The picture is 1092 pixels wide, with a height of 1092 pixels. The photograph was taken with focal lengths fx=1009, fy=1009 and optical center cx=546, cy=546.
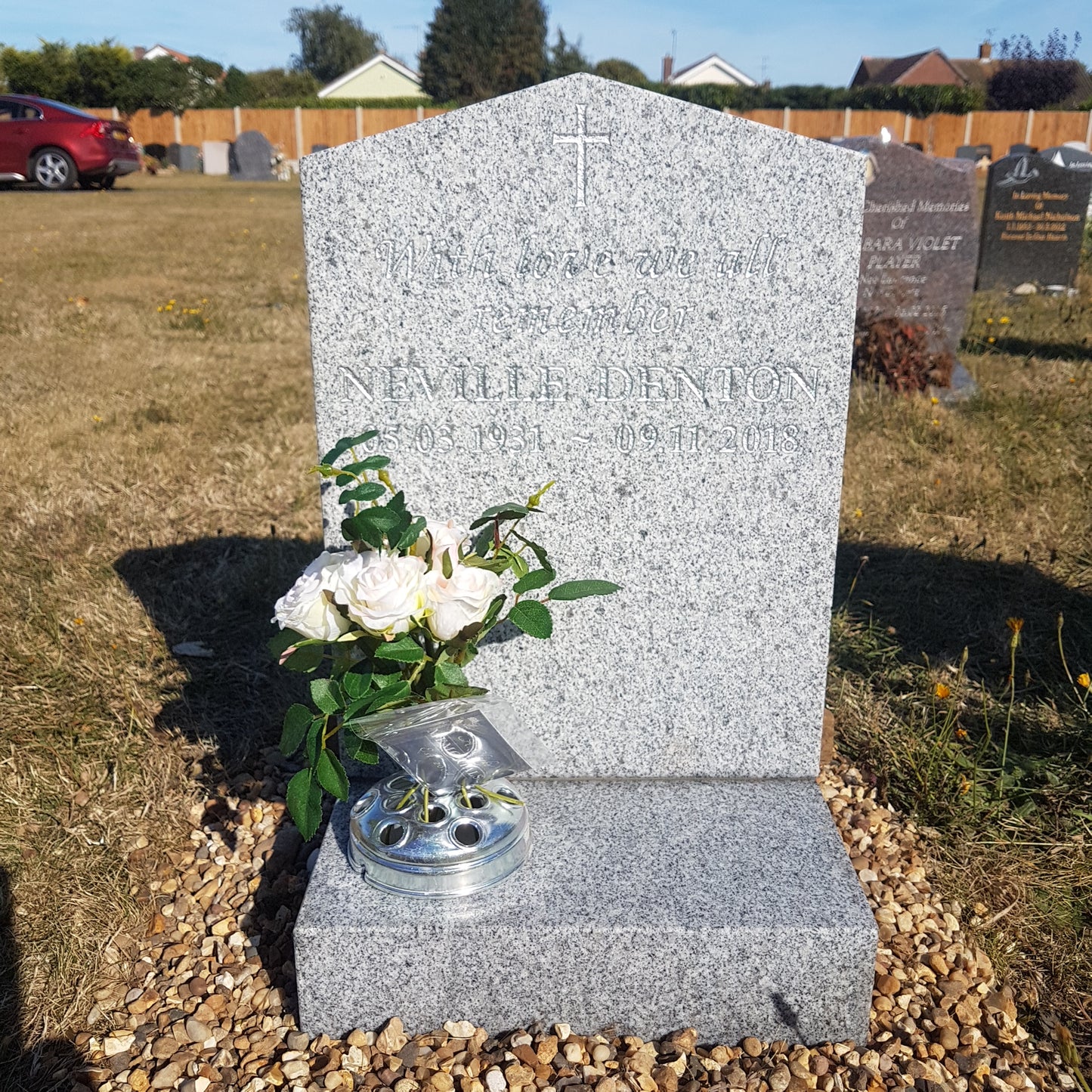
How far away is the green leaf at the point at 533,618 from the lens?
2.01 metres

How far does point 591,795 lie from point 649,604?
48 cm

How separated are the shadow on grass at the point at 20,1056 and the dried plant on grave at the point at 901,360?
5.33m

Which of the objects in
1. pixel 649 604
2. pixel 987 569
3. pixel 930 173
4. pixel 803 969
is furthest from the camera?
pixel 930 173

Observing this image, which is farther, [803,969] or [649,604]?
[649,604]

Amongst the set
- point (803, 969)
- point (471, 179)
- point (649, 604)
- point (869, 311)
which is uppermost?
point (471, 179)

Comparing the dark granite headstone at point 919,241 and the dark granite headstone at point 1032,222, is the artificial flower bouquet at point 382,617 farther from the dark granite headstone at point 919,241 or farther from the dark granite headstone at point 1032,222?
the dark granite headstone at point 1032,222

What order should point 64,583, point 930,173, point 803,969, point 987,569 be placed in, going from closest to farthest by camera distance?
1. point 803,969
2. point 64,583
3. point 987,569
4. point 930,173

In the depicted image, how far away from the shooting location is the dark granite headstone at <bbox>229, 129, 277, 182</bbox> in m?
26.7

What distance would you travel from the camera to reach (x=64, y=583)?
3598 mm

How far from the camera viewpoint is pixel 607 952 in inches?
77.2


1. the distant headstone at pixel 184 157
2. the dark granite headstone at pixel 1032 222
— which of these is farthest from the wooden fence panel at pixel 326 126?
the dark granite headstone at pixel 1032 222

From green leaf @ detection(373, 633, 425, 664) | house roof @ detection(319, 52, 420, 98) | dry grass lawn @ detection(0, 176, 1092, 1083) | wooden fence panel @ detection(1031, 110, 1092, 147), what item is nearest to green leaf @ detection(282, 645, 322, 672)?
green leaf @ detection(373, 633, 425, 664)

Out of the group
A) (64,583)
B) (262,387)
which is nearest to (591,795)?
(64,583)

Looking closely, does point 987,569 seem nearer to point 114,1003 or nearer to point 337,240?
point 337,240
